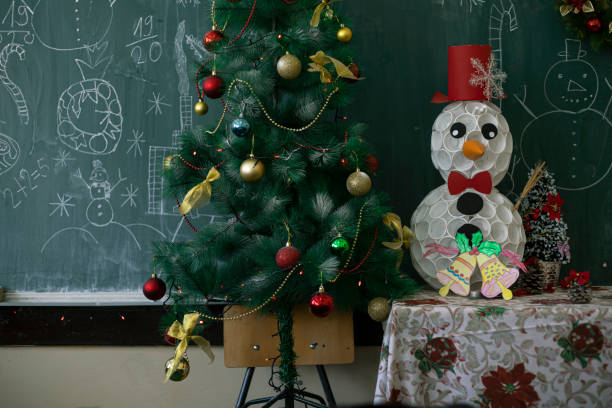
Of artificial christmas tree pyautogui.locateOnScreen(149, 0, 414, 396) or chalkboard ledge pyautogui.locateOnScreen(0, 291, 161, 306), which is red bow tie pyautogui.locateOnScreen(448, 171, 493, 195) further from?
chalkboard ledge pyautogui.locateOnScreen(0, 291, 161, 306)

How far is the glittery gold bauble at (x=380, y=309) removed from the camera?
4.31ft

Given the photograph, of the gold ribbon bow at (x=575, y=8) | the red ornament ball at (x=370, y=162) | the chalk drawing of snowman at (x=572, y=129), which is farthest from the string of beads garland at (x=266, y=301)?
the gold ribbon bow at (x=575, y=8)

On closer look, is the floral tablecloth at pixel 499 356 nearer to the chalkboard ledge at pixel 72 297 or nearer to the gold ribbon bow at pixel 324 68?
the gold ribbon bow at pixel 324 68

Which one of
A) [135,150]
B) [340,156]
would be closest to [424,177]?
[340,156]

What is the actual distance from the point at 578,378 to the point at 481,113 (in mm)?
754

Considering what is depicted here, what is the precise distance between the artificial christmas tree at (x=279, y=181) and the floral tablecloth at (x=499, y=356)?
159mm

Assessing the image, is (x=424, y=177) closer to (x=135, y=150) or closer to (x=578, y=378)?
(x=578, y=378)

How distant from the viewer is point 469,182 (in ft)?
4.55

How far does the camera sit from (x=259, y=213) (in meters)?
1.33

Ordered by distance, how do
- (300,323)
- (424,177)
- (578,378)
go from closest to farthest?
1. (578,378)
2. (300,323)
3. (424,177)

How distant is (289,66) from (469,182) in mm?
623

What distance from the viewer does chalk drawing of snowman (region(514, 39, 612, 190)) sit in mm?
1709

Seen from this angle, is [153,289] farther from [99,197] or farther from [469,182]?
[469,182]

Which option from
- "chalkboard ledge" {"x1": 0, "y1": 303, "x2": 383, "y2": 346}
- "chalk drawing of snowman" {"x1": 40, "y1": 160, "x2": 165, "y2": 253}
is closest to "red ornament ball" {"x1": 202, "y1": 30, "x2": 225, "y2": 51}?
"chalk drawing of snowman" {"x1": 40, "y1": 160, "x2": 165, "y2": 253}
